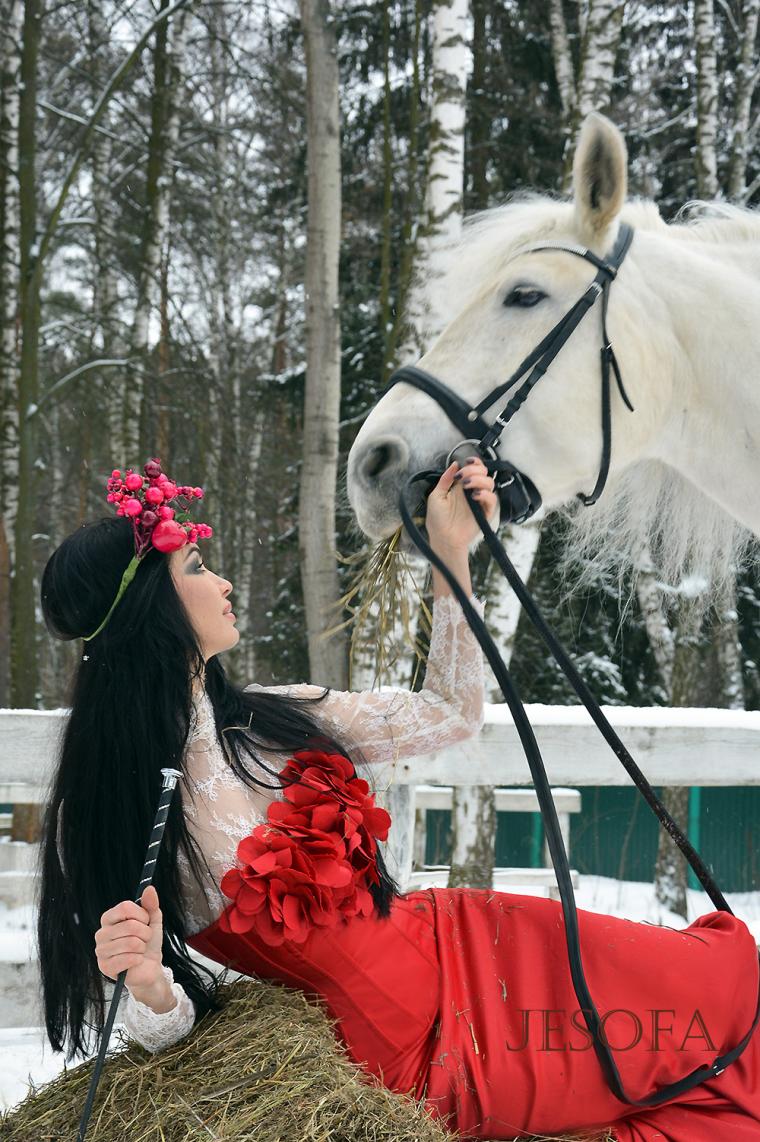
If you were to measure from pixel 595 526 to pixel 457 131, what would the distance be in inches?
131

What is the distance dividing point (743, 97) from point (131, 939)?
29.9ft

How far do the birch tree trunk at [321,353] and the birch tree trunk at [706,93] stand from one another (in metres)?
3.21

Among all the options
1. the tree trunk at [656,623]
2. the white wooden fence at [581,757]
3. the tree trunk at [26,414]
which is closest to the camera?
the white wooden fence at [581,757]

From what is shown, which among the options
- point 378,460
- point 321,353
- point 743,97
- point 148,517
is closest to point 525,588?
point 378,460

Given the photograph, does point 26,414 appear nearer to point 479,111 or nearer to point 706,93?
point 479,111

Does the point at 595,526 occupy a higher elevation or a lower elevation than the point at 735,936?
higher

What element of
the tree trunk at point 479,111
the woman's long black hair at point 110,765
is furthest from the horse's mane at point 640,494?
the tree trunk at point 479,111

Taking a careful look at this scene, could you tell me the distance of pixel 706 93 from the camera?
7680mm

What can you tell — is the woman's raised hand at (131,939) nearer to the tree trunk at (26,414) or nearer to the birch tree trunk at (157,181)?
the tree trunk at (26,414)

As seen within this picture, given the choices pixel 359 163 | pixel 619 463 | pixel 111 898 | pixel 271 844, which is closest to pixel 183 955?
pixel 111 898

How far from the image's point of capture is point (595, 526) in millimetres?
2301

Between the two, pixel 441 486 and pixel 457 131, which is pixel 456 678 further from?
pixel 457 131

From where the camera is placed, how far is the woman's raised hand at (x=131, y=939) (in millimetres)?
1422

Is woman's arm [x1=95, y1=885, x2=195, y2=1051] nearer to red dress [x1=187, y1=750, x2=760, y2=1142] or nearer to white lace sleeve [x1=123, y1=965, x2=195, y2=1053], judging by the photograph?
white lace sleeve [x1=123, y1=965, x2=195, y2=1053]
